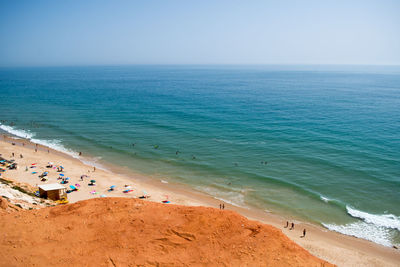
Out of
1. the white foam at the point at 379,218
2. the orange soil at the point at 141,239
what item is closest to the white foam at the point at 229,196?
the white foam at the point at 379,218

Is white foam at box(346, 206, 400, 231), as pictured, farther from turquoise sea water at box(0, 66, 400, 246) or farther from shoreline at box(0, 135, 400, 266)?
shoreline at box(0, 135, 400, 266)

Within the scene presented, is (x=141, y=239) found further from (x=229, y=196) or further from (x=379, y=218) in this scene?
(x=379, y=218)

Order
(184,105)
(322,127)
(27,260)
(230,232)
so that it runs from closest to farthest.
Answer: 1. (27,260)
2. (230,232)
3. (322,127)
4. (184,105)

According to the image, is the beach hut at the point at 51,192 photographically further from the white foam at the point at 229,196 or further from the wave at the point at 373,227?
the wave at the point at 373,227

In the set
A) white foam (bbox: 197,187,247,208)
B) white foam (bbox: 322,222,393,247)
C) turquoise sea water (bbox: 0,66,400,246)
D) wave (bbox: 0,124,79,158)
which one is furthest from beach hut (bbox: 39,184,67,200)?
white foam (bbox: 322,222,393,247)

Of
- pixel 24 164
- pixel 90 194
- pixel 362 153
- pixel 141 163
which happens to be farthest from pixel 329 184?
pixel 24 164

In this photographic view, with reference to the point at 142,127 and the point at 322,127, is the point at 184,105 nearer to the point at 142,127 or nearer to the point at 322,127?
the point at 142,127
